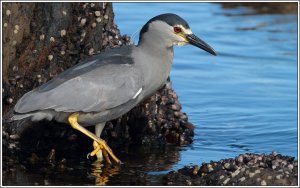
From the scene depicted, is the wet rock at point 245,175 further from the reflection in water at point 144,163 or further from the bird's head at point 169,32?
the bird's head at point 169,32

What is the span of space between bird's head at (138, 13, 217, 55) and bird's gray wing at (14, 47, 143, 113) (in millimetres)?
471

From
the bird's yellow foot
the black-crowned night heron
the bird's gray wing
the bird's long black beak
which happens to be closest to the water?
the bird's yellow foot

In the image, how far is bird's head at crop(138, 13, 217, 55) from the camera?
8.28 metres

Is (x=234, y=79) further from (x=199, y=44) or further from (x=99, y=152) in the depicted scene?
(x=99, y=152)

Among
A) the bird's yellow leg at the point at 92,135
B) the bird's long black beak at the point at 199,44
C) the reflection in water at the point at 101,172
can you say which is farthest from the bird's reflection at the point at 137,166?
the bird's long black beak at the point at 199,44

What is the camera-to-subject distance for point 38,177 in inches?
304

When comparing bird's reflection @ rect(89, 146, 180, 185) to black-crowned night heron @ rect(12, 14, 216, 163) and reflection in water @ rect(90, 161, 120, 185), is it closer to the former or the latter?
reflection in water @ rect(90, 161, 120, 185)

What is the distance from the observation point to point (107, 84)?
7965 mm

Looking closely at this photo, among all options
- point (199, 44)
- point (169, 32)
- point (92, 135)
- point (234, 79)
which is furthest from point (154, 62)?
point (234, 79)

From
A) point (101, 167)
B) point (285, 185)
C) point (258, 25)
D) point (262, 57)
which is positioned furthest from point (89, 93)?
point (258, 25)

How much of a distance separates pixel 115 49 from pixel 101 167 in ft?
3.38

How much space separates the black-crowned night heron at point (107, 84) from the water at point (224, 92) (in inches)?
17.4

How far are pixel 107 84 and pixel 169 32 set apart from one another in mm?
773

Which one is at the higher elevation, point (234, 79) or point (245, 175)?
point (234, 79)
